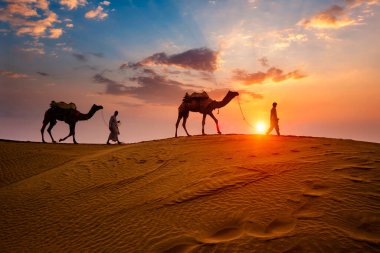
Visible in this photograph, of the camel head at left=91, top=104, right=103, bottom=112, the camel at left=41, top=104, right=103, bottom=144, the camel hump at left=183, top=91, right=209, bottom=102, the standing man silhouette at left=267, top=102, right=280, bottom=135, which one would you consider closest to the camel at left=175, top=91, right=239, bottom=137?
the camel hump at left=183, top=91, right=209, bottom=102

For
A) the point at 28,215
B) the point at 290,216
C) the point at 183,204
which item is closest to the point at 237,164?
the point at 183,204

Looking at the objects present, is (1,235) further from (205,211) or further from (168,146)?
(168,146)

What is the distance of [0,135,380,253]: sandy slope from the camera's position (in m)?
4.82

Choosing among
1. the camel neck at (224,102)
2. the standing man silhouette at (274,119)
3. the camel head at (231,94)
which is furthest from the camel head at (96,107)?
the standing man silhouette at (274,119)

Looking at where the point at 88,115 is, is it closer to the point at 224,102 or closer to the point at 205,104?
the point at 205,104

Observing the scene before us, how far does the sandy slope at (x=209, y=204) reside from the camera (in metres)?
4.82

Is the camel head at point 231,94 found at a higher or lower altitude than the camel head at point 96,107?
higher

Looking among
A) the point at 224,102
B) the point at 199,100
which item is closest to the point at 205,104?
the point at 199,100

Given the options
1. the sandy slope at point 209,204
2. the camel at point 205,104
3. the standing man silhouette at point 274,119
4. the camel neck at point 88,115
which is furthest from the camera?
the camel neck at point 88,115

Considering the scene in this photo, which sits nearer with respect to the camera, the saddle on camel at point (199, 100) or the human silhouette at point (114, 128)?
the saddle on camel at point (199, 100)

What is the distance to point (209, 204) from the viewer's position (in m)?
6.23

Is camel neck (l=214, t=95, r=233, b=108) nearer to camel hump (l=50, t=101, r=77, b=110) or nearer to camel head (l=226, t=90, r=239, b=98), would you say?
camel head (l=226, t=90, r=239, b=98)

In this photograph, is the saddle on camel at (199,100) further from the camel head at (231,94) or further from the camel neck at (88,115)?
the camel neck at (88,115)

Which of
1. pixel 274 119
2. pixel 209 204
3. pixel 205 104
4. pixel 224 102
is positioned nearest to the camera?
pixel 209 204
